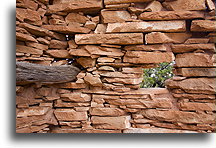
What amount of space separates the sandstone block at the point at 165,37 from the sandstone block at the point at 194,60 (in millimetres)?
198

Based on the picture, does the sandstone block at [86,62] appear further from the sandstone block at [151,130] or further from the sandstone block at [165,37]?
the sandstone block at [151,130]

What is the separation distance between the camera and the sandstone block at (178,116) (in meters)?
1.95

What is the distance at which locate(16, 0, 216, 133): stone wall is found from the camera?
6.43ft

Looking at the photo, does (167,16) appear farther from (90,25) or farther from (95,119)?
(95,119)

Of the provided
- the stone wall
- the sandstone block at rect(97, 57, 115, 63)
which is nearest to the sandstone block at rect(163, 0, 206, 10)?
the stone wall

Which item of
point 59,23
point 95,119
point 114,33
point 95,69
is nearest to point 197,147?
point 95,119

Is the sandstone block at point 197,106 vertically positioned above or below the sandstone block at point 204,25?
below

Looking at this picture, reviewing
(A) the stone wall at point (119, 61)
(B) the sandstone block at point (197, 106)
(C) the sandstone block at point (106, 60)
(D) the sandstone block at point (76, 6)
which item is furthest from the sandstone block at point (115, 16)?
(B) the sandstone block at point (197, 106)

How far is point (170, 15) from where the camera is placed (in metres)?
1.96

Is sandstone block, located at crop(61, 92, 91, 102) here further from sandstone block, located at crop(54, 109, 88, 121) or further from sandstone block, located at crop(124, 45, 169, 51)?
sandstone block, located at crop(124, 45, 169, 51)

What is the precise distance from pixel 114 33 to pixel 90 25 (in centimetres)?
34

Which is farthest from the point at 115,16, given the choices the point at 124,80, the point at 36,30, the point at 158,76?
the point at 158,76

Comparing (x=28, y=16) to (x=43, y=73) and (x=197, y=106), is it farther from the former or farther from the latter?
(x=197, y=106)

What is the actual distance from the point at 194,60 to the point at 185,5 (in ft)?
2.14
